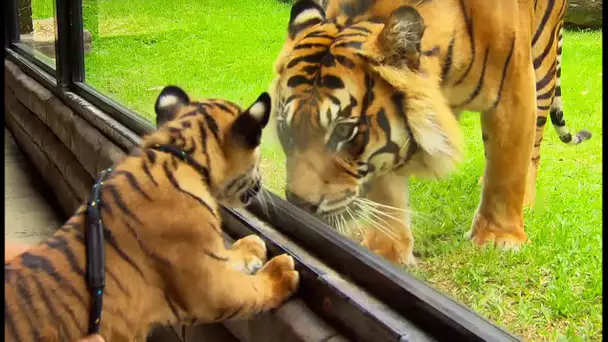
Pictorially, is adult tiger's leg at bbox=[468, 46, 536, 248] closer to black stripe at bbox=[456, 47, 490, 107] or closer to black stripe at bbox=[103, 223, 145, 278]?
black stripe at bbox=[456, 47, 490, 107]

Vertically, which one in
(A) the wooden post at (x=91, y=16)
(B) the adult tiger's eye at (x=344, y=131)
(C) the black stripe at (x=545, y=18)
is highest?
(C) the black stripe at (x=545, y=18)

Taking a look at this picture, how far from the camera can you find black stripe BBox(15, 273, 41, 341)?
4.77ft

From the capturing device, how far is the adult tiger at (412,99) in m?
1.19

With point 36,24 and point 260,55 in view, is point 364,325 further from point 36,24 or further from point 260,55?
point 36,24

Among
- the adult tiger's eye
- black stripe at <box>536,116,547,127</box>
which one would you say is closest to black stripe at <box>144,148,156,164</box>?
the adult tiger's eye

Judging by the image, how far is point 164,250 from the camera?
1567 millimetres

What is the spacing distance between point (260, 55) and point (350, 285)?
1.84ft

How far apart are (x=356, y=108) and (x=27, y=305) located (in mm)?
760

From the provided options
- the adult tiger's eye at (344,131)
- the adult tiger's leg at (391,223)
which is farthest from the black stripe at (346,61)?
the adult tiger's leg at (391,223)

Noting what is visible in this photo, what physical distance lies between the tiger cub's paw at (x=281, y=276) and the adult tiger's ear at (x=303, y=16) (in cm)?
54

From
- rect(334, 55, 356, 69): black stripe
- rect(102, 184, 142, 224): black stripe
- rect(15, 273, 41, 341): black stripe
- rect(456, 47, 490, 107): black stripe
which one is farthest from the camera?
rect(102, 184, 142, 224): black stripe

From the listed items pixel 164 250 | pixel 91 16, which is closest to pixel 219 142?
pixel 164 250

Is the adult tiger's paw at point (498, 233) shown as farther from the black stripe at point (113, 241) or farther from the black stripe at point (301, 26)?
the black stripe at point (113, 241)

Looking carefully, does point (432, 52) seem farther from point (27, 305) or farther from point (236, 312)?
point (27, 305)
